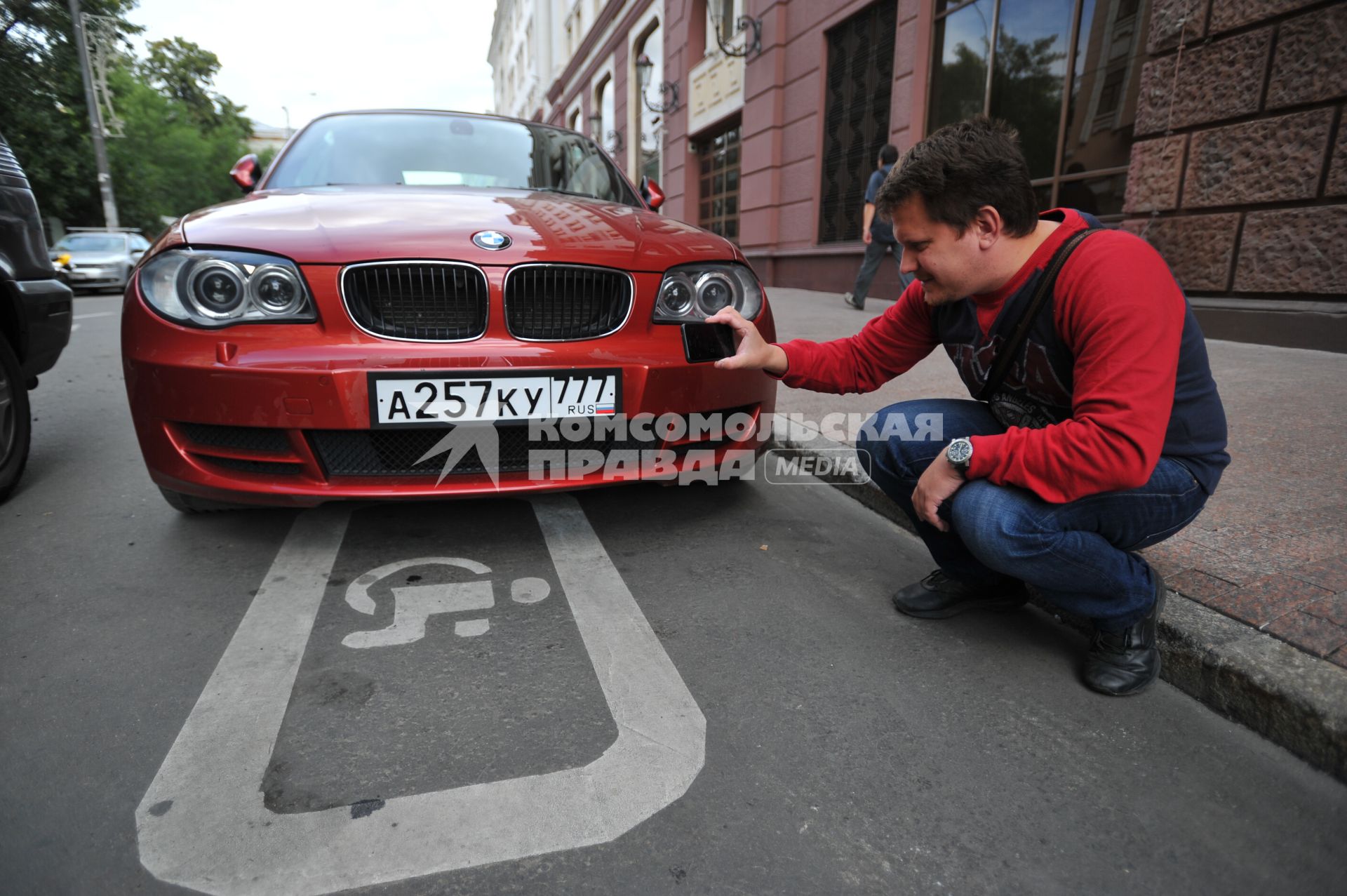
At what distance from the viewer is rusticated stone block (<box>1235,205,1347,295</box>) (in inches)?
191

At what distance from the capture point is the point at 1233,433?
337cm

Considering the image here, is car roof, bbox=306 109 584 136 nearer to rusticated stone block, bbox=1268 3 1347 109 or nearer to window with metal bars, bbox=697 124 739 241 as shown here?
rusticated stone block, bbox=1268 3 1347 109

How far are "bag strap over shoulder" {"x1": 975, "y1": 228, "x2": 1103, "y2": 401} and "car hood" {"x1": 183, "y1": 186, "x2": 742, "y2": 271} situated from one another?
40.5 inches

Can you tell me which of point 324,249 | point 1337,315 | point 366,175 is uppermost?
point 366,175

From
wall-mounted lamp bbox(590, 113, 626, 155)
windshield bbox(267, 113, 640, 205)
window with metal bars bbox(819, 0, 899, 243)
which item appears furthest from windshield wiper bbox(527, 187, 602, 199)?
wall-mounted lamp bbox(590, 113, 626, 155)

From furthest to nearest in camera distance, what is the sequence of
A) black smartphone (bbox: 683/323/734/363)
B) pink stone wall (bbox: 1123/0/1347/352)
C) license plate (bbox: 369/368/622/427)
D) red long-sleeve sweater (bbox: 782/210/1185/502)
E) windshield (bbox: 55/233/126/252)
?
windshield (bbox: 55/233/126/252) → pink stone wall (bbox: 1123/0/1347/352) → black smartphone (bbox: 683/323/734/363) → license plate (bbox: 369/368/622/427) → red long-sleeve sweater (bbox: 782/210/1185/502)

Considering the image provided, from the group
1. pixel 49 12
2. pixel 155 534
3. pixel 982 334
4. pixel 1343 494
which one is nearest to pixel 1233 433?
pixel 1343 494

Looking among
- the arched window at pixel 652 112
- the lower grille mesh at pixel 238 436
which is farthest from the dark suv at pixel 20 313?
the arched window at pixel 652 112

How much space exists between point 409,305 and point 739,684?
132 cm

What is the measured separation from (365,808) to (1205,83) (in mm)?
6694

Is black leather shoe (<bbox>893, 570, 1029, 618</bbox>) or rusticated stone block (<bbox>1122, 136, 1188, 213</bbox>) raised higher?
rusticated stone block (<bbox>1122, 136, 1188, 213</bbox>)

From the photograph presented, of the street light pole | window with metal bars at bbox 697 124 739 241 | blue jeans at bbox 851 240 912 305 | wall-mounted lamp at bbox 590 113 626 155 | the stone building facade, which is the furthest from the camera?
the street light pole

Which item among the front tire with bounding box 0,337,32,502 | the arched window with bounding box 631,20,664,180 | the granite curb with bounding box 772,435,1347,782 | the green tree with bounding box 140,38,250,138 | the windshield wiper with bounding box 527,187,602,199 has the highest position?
the green tree with bounding box 140,38,250,138

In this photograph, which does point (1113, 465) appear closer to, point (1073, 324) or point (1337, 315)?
point (1073, 324)
